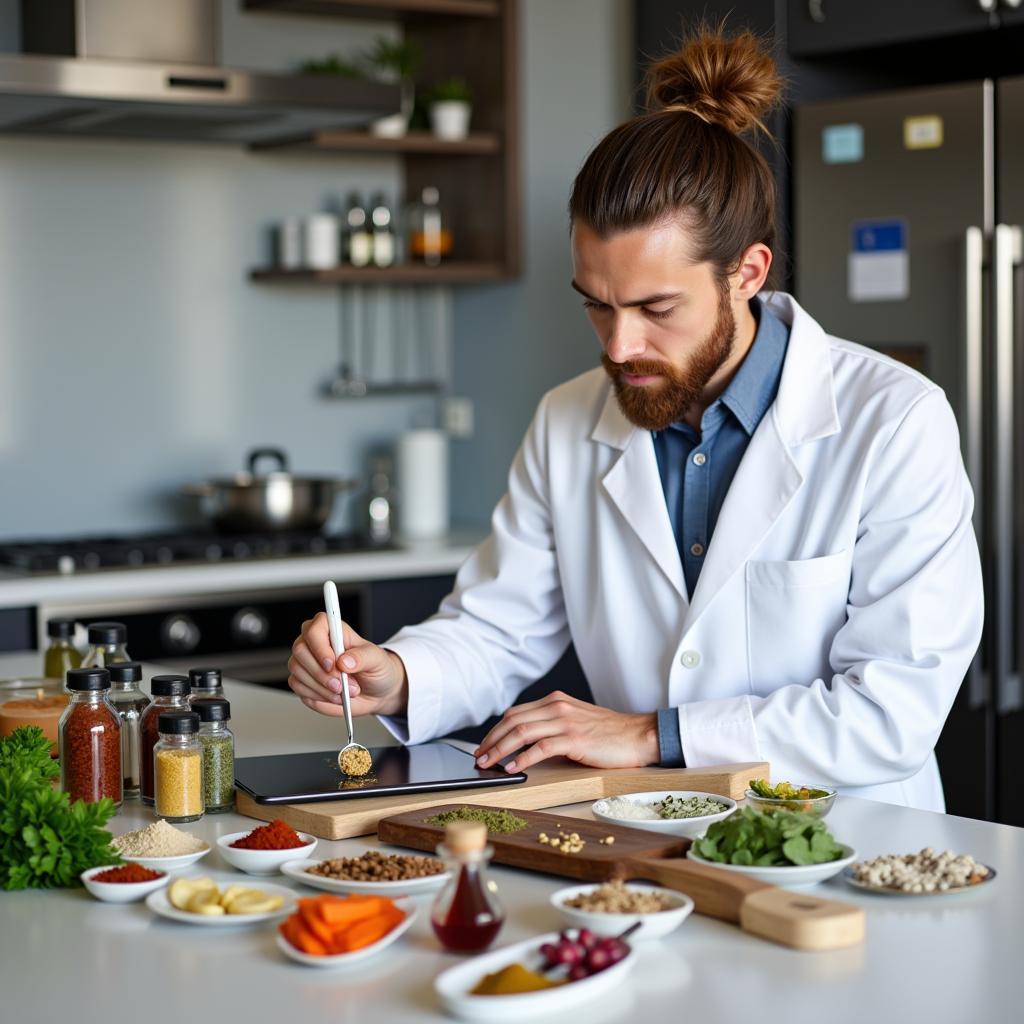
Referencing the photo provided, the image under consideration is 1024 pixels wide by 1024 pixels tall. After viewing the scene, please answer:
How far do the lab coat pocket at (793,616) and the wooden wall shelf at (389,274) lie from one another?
224 centimetres

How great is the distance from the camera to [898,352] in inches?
129

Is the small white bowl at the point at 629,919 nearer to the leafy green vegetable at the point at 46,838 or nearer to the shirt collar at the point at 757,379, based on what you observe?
the leafy green vegetable at the point at 46,838

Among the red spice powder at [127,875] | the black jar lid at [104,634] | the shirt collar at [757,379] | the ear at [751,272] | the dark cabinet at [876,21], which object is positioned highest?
the dark cabinet at [876,21]

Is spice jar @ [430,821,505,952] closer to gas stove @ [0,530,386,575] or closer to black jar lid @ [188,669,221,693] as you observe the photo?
black jar lid @ [188,669,221,693]

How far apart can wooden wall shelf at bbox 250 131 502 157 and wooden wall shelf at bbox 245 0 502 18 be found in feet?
0.99

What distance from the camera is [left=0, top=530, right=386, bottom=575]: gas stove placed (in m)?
3.35

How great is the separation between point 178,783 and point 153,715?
0.09 metres

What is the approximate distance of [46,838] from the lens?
1.33 metres

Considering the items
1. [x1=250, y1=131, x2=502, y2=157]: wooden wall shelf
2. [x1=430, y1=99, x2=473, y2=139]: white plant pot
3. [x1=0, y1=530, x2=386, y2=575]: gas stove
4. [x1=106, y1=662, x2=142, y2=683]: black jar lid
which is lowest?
[x1=0, y1=530, x2=386, y2=575]: gas stove

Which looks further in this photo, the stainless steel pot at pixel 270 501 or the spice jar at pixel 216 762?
the stainless steel pot at pixel 270 501

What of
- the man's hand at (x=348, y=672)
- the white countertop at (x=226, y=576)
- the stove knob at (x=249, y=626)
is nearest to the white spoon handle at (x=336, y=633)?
the man's hand at (x=348, y=672)

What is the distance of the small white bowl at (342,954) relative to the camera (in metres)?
1.13

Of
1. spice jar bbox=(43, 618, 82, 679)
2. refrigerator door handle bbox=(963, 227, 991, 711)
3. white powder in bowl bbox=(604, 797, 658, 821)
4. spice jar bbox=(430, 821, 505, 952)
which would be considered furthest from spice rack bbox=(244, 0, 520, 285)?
spice jar bbox=(430, 821, 505, 952)

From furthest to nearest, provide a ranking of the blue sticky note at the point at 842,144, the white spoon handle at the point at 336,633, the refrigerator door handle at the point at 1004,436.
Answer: the blue sticky note at the point at 842,144, the refrigerator door handle at the point at 1004,436, the white spoon handle at the point at 336,633
